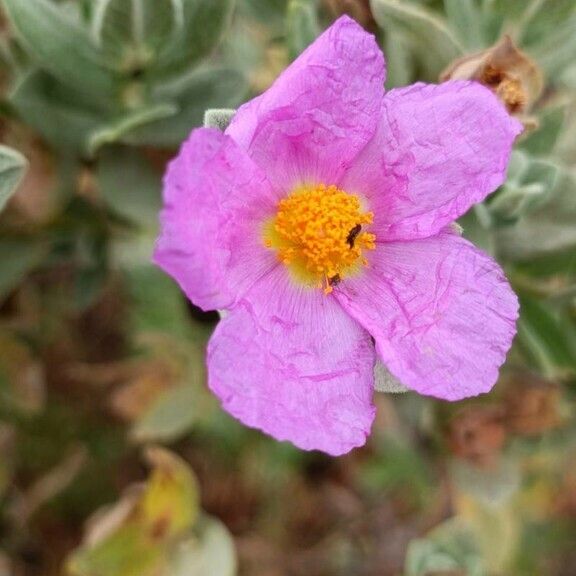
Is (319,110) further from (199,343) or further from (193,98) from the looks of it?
(199,343)

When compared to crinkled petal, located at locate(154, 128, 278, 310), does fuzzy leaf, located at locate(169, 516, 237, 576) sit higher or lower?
lower

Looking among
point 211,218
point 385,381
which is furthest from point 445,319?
point 211,218

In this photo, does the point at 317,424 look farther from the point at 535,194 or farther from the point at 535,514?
the point at 535,514

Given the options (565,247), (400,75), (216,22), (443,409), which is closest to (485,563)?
(443,409)

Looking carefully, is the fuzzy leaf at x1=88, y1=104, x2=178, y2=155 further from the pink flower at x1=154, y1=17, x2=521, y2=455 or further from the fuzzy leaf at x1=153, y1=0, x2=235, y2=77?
the pink flower at x1=154, y1=17, x2=521, y2=455

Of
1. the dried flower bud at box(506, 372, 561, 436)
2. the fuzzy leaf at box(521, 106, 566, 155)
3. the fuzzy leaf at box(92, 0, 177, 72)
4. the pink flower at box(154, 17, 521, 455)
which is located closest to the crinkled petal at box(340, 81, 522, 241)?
the pink flower at box(154, 17, 521, 455)

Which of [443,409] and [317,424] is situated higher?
[317,424]

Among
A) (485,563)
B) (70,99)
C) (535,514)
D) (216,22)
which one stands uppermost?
(216,22)

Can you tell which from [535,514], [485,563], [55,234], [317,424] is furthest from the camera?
[535,514]

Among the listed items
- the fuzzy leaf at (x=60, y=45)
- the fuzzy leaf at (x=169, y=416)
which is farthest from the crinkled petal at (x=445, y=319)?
the fuzzy leaf at (x=169, y=416)
